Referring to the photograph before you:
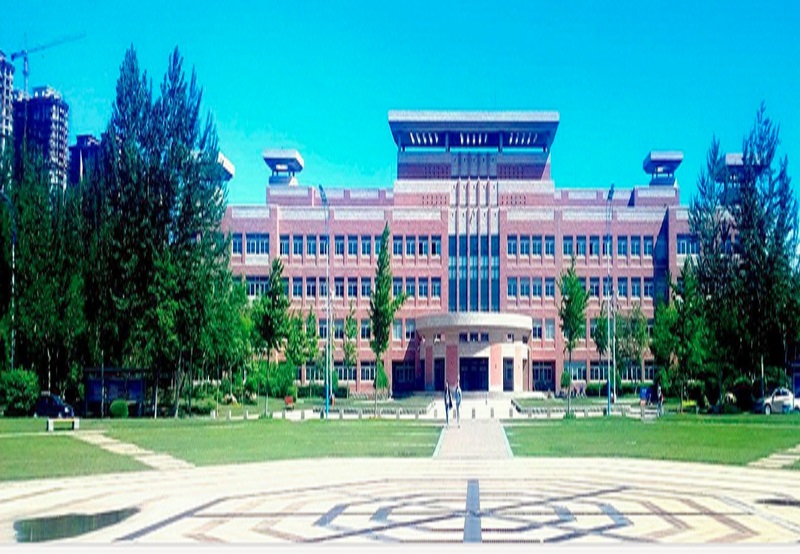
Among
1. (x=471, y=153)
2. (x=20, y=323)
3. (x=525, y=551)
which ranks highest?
(x=471, y=153)

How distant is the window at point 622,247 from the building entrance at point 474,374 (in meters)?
8.52

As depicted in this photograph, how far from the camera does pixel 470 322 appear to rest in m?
25.1

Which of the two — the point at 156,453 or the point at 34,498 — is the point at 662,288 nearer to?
the point at 156,453

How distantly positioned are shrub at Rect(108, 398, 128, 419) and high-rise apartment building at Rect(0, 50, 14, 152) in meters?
9.10

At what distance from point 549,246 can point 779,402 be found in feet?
18.9

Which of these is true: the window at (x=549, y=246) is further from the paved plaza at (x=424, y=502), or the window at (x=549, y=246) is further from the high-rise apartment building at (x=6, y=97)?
the high-rise apartment building at (x=6, y=97)

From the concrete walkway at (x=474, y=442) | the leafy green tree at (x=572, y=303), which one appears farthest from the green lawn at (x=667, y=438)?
the leafy green tree at (x=572, y=303)

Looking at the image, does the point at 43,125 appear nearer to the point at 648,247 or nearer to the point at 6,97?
the point at 6,97

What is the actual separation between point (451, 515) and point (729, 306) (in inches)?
399

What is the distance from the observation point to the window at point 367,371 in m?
23.1

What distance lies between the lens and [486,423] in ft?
67.6

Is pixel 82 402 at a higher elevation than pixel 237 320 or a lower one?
lower

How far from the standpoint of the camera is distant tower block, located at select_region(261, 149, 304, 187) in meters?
12.0

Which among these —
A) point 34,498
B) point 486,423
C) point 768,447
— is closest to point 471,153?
point 486,423
